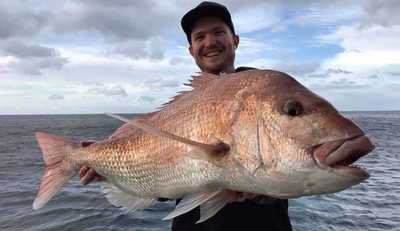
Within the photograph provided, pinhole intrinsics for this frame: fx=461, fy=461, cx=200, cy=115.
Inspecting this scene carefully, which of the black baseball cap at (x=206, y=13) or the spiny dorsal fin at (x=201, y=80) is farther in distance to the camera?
the black baseball cap at (x=206, y=13)

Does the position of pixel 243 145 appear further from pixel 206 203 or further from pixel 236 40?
pixel 236 40

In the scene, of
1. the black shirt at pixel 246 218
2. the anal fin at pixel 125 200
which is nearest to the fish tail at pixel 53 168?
the anal fin at pixel 125 200

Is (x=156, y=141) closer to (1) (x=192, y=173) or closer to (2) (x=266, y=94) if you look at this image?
(1) (x=192, y=173)

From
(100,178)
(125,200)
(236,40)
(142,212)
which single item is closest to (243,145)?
(125,200)

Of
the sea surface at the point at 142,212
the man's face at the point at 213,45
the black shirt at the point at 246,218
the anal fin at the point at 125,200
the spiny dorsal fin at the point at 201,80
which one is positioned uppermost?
the man's face at the point at 213,45

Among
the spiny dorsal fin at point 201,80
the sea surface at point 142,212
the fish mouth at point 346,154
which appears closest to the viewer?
the fish mouth at point 346,154

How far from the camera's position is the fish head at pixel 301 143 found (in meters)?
2.63

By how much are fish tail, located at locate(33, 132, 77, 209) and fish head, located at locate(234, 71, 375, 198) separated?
7.94ft

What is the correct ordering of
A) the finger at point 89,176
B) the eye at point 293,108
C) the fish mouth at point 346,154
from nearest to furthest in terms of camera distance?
the fish mouth at point 346,154 → the eye at point 293,108 → the finger at point 89,176

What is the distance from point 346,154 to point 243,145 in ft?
2.08

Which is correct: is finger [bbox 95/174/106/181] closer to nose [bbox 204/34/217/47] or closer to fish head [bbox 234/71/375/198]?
nose [bbox 204/34/217/47]

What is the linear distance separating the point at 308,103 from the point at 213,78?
0.89 meters

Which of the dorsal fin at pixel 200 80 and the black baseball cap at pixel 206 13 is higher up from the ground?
the black baseball cap at pixel 206 13

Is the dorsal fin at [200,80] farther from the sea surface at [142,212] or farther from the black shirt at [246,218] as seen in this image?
the sea surface at [142,212]
